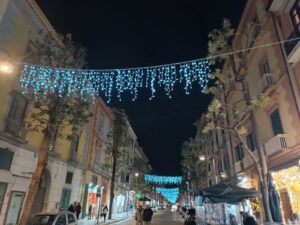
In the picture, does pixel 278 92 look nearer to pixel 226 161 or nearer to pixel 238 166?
pixel 238 166

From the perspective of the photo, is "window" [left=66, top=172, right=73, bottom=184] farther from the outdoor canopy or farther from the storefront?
the storefront

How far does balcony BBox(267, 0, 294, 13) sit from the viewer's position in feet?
40.0

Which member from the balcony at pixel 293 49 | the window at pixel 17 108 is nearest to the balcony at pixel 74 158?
the window at pixel 17 108

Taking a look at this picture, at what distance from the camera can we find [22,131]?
14.5 meters

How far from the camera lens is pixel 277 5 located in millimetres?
12625

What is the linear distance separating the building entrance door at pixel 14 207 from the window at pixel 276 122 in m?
15.4

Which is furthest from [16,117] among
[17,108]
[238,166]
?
[238,166]

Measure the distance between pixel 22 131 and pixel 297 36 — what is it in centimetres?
1553

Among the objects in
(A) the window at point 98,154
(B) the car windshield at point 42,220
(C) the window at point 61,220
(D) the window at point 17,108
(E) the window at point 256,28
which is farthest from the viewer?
(A) the window at point 98,154

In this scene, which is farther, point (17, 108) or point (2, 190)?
point (17, 108)

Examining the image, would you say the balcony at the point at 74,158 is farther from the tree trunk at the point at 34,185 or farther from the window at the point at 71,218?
the window at the point at 71,218

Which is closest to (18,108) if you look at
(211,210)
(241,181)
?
(241,181)

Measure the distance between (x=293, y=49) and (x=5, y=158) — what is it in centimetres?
1560

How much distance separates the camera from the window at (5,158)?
13.0 metres
